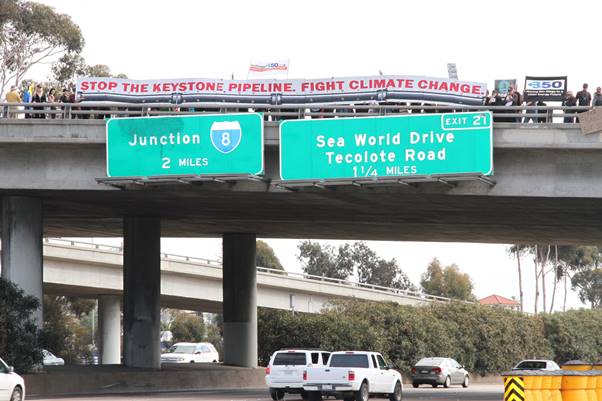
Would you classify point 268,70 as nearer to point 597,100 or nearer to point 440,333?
point 597,100

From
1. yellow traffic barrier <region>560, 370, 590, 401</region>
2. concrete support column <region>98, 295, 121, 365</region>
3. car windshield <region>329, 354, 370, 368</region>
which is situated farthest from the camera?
concrete support column <region>98, 295, 121, 365</region>

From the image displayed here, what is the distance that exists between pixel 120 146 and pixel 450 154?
1001 cm

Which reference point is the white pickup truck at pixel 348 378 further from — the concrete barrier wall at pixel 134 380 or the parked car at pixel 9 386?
the parked car at pixel 9 386

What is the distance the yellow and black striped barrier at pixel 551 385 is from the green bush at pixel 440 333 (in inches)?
1513

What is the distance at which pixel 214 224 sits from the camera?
54469mm

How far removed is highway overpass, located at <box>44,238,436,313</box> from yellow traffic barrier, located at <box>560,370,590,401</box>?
48.8 metres

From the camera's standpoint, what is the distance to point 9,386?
99.2 feet

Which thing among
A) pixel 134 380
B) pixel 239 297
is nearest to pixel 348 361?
pixel 134 380

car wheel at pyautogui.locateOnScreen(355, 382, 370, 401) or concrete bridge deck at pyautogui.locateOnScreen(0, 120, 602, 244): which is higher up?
concrete bridge deck at pyautogui.locateOnScreen(0, 120, 602, 244)

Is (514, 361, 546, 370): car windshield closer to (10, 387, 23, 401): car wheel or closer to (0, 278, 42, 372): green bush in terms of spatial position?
(0, 278, 42, 372): green bush

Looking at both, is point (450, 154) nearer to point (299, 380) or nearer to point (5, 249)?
point (299, 380)

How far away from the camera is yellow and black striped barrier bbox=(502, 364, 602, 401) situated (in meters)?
22.8

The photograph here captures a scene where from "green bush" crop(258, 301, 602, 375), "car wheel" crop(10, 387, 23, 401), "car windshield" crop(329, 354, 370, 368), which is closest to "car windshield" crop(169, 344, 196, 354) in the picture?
"green bush" crop(258, 301, 602, 375)

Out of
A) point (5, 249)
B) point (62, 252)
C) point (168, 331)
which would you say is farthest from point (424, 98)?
point (168, 331)
